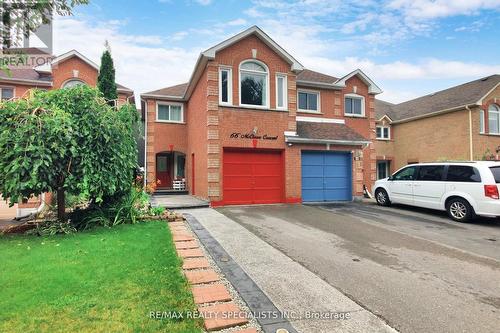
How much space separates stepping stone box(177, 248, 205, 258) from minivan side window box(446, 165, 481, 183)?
894 centimetres

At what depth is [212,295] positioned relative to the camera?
11.9ft

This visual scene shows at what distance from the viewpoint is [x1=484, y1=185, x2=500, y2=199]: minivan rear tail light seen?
862 cm

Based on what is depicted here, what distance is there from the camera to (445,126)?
2109 centimetres

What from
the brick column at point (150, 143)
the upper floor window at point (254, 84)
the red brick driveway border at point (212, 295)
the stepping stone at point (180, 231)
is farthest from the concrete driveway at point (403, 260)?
the brick column at point (150, 143)

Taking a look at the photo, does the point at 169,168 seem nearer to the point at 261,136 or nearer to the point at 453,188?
the point at 261,136

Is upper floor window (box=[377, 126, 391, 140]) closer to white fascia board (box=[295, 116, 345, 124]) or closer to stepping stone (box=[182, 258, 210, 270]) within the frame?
white fascia board (box=[295, 116, 345, 124])

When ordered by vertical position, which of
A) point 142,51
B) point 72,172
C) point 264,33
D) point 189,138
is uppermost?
point 142,51

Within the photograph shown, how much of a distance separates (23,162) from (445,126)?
80.6 ft

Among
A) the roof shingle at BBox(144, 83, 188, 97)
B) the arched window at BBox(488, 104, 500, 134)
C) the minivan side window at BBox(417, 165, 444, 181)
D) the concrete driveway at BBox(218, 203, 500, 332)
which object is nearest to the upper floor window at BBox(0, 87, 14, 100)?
the roof shingle at BBox(144, 83, 188, 97)

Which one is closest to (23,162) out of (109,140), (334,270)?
(109,140)

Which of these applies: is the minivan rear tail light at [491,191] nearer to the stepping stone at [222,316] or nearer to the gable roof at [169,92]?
the stepping stone at [222,316]

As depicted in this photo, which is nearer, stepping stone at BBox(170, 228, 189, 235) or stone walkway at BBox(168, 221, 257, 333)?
stone walkway at BBox(168, 221, 257, 333)

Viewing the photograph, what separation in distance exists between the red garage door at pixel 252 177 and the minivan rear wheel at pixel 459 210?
6.28 m

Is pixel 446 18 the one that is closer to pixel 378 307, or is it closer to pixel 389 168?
pixel 389 168
